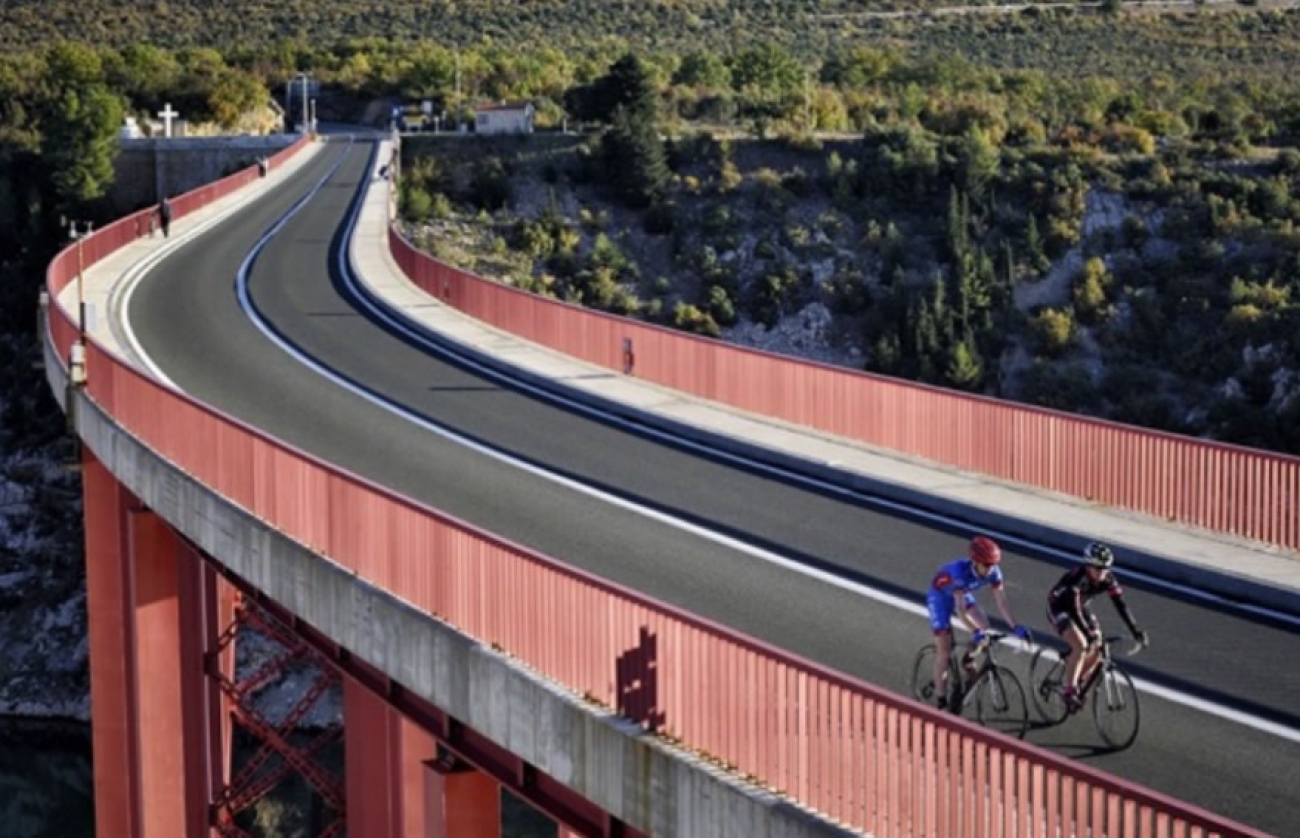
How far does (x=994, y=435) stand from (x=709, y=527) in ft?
11.0

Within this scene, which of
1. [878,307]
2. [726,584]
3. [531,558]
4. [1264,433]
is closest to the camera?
[531,558]

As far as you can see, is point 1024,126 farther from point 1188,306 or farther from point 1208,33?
A: point 1208,33

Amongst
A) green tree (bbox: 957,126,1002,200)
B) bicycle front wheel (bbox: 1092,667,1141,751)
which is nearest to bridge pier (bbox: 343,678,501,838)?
bicycle front wheel (bbox: 1092,667,1141,751)

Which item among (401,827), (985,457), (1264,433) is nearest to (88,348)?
(985,457)

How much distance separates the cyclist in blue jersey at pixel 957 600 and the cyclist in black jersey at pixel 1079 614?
369 millimetres

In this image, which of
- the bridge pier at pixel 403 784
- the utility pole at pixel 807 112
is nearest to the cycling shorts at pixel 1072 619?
the bridge pier at pixel 403 784

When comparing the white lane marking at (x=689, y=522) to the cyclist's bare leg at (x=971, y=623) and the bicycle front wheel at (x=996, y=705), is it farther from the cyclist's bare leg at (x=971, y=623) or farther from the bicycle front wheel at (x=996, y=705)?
the cyclist's bare leg at (x=971, y=623)

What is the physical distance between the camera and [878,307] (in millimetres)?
57219

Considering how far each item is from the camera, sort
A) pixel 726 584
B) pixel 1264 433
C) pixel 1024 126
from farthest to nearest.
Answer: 1. pixel 1024 126
2. pixel 1264 433
3. pixel 726 584

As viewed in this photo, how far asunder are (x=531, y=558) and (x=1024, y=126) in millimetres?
57678

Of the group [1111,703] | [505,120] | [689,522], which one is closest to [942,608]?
[1111,703]

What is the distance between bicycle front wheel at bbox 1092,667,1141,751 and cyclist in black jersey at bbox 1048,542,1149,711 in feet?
0.39

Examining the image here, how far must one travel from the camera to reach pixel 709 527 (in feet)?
66.4

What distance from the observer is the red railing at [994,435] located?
740 inches
